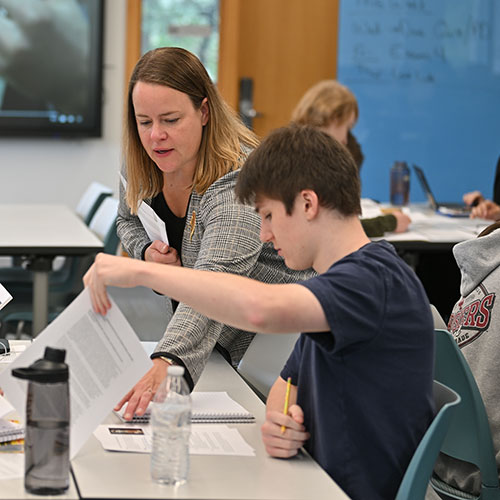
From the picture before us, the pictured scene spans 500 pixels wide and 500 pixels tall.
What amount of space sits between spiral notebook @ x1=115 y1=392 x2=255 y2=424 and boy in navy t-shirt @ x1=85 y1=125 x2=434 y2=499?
183 mm

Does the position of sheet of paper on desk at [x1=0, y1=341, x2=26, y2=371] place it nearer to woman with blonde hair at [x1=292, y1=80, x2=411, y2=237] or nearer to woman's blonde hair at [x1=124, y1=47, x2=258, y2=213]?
woman's blonde hair at [x1=124, y1=47, x2=258, y2=213]

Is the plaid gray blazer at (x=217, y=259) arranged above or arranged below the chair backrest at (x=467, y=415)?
above

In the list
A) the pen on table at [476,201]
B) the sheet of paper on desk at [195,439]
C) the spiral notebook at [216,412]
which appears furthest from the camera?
the pen on table at [476,201]

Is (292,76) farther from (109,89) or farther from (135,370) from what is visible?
(135,370)

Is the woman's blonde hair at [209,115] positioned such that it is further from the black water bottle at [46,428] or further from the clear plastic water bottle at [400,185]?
the clear plastic water bottle at [400,185]

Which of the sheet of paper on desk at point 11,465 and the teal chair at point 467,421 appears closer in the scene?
the sheet of paper on desk at point 11,465

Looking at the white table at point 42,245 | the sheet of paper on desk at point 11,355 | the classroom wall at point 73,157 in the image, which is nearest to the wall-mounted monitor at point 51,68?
the classroom wall at point 73,157

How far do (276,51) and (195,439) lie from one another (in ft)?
17.1

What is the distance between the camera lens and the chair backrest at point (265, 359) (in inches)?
81.1

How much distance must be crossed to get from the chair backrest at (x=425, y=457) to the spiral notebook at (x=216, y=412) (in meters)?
0.39

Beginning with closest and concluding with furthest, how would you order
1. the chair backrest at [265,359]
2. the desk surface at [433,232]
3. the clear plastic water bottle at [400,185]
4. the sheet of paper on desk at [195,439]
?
the sheet of paper on desk at [195,439], the chair backrest at [265,359], the desk surface at [433,232], the clear plastic water bottle at [400,185]

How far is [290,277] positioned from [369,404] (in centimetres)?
73

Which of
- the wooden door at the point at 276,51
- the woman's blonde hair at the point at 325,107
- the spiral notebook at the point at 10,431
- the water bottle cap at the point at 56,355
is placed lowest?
the spiral notebook at the point at 10,431

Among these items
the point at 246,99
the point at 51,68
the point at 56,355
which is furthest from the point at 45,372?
the point at 246,99
